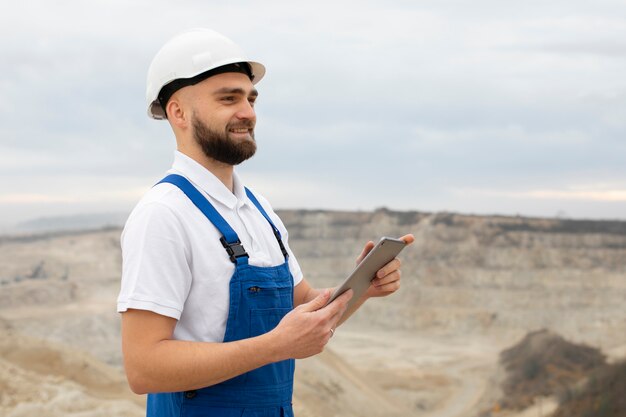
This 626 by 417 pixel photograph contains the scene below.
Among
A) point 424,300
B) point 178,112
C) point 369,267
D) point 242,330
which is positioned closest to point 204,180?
point 178,112

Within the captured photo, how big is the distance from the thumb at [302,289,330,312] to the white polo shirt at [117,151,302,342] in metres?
0.26

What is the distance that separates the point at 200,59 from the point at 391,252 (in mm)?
900

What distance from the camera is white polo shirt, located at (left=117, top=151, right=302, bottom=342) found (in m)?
2.26

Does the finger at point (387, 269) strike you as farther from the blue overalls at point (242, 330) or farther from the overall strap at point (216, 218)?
the overall strap at point (216, 218)

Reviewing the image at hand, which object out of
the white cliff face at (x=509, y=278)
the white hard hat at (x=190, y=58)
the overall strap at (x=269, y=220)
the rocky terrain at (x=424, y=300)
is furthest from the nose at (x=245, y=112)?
the white cliff face at (x=509, y=278)

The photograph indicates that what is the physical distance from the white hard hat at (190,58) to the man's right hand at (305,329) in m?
0.84

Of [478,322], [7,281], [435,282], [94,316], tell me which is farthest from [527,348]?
[7,281]

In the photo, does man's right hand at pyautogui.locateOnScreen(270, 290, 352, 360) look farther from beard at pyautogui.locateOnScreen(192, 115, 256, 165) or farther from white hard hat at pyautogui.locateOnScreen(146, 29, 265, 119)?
white hard hat at pyautogui.locateOnScreen(146, 29, 265, 119)

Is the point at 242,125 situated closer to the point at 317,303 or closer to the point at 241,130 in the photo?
→ the point at 241,130

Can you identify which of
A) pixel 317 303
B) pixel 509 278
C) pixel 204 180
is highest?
pixel 204 180

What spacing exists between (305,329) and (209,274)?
35 centimetres

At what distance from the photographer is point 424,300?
37.7 m

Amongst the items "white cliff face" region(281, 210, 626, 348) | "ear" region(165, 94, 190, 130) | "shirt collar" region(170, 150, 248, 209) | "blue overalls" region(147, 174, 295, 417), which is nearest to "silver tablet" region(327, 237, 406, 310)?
"blue overalls" region(147, 174, 295, 417)

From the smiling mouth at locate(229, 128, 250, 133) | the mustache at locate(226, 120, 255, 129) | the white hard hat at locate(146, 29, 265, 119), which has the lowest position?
the smiling mouth at locate(229, 128, 250, 133)
